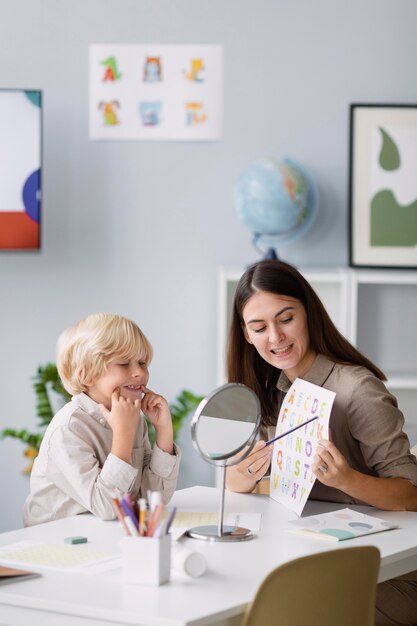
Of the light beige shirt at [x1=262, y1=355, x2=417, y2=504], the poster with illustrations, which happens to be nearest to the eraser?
the light beige shirt at [x1=262, y1=355, x2=417, y2=504]

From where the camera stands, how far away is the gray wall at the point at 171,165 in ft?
13.7

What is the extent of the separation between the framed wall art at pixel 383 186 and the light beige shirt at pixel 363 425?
1734 millimetres

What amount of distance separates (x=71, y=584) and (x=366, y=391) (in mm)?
938

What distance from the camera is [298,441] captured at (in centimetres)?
232

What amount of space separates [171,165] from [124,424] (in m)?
2.18

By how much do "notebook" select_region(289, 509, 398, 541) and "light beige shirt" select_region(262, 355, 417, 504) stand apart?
0.18 metres

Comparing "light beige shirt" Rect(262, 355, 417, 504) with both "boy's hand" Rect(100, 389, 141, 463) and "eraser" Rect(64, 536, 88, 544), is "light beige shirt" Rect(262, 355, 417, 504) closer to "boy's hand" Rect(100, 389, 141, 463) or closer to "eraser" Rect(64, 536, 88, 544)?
"boy's hand" Rect(100, 389, 141, 463)

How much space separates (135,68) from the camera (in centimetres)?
418

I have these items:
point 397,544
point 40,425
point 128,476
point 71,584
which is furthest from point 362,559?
point 40,425

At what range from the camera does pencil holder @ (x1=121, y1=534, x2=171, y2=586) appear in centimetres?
166

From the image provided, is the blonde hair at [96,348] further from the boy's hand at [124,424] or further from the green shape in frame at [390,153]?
the green shape in frame at [390,153]

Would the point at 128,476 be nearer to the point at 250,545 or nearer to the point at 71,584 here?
the point at 250,545

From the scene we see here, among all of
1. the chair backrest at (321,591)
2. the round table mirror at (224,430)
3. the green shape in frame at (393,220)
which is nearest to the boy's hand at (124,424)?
the round table mirror at (224,430)

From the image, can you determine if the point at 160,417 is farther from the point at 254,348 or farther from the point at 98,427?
the point at 254,348
